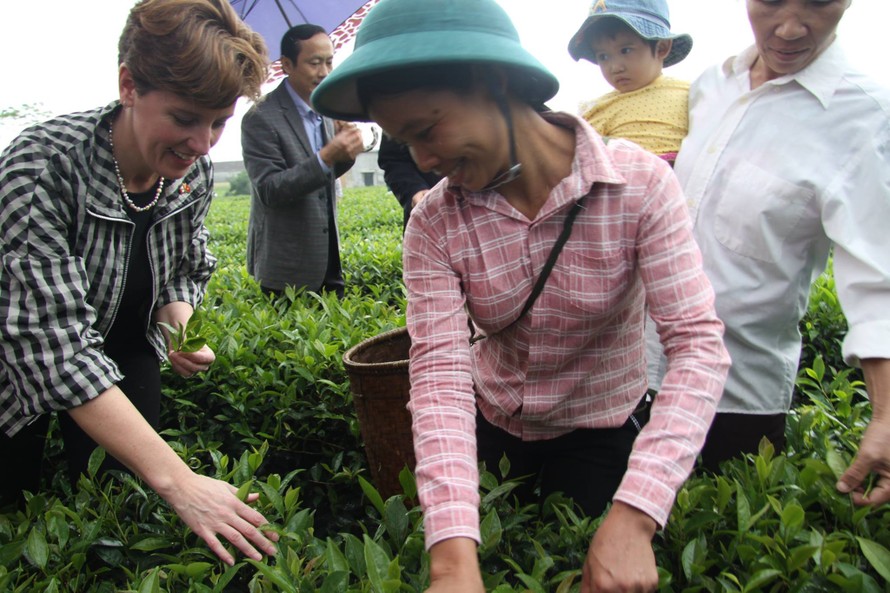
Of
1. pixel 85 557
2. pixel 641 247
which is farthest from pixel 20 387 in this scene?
pixel 641 247

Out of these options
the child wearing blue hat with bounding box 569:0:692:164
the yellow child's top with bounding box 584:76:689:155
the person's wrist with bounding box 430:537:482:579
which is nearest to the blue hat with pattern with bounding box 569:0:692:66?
the child wearing blue hat with bounding box 569:0:692:164

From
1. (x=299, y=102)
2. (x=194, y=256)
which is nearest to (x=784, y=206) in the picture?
(x=194, y=256)

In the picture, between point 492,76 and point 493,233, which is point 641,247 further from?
point 492,76

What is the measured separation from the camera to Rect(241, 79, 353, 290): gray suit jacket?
3.80 meters

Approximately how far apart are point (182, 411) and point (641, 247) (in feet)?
6.60

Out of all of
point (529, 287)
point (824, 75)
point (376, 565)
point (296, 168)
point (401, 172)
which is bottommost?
point (401, 172)

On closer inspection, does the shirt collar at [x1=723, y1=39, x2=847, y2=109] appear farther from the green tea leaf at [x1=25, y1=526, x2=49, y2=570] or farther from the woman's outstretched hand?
the green tea leaf at [x1=25, y1=526, x2=49, y2=570]

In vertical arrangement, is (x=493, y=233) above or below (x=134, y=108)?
below

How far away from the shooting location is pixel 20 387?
1862 mm

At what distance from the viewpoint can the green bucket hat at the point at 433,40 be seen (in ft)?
4.32

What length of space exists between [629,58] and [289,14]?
3032mm

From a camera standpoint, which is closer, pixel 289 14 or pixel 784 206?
pixel 784 206

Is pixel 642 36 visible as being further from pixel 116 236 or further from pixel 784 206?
pixel 116 236

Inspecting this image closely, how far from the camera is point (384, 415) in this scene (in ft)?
7.49
